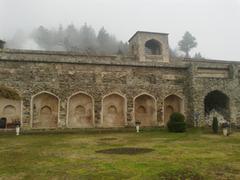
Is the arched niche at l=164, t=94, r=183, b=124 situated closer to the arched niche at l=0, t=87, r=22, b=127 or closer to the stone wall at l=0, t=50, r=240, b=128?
the stone wall at l=0, t=50, r=240, b=128

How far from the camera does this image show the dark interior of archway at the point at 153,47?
34031mm

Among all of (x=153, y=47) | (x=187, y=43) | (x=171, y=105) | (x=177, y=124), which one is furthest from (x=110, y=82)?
(x=187, y=43)

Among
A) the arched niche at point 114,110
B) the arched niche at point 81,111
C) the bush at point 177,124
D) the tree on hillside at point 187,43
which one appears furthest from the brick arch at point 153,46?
the tree on hillside at point 187,43

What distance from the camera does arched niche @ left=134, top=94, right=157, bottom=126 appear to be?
21.6 meters

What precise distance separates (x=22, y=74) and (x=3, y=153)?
10646 mm

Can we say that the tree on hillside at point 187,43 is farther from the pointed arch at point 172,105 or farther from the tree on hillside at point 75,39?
the pointed arch at point 172,105

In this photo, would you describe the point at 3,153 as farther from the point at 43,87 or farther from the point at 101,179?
the point at 43,87

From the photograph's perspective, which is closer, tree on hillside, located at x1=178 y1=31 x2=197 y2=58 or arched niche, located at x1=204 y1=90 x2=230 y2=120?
arched niche, located at x1=204 y1=90 x2=230 y2=120

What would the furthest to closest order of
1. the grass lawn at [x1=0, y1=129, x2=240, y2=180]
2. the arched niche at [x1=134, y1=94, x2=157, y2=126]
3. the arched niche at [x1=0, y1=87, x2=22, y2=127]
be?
1. the arched niche at [x1=134, y1=94, x2=157, y2=126]
2. the arched niche at [x1=0, y1=87, x2=22, y2=127]
3. the grass lawn at [x1=0, y1=129, x2=240, y2=180]

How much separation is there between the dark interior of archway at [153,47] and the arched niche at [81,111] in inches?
640

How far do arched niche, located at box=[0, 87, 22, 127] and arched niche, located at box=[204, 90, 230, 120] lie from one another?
14712mm

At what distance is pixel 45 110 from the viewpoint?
1995cm

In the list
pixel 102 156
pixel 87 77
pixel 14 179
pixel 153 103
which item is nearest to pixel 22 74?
pixel 87 77

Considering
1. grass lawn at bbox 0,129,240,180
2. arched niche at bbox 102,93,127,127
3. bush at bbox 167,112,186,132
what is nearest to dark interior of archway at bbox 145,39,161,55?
arched niche at bbox 102,93,127,127
